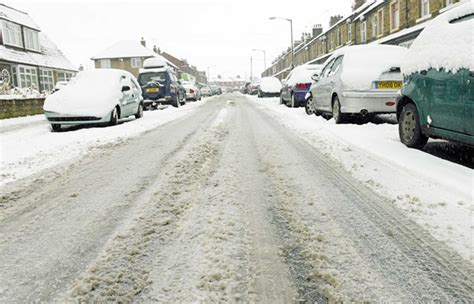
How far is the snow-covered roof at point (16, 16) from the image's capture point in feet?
101

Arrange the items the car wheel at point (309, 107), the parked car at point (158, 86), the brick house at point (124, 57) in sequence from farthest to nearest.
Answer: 1. the brick house at point (124, 57)
2. the parked car at point (158, 86)
3. the car wheel at point (309, 107)

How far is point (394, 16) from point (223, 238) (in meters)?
26.6

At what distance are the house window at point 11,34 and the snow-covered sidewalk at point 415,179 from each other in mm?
32134

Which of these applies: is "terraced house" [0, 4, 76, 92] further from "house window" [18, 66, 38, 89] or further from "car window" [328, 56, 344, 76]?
"car window" [328, 56, 344, 76]

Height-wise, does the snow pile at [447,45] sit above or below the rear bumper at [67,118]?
above

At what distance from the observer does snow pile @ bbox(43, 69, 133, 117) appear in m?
9.38

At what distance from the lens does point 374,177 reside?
4.16m

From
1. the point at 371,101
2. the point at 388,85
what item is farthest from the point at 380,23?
the point at 371,101

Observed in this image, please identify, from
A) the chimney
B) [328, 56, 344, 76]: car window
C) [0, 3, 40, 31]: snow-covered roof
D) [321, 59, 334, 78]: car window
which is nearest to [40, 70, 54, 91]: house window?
[0, 3, 40, 31]: snow-covered roof

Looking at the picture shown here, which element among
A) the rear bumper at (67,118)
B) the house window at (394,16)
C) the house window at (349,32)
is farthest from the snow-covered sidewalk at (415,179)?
the house window at (349,32)

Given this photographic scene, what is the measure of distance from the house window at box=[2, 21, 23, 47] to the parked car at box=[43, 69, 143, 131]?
2479 cm

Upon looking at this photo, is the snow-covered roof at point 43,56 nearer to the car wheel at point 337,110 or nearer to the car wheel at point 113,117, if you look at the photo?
the car wheel at point 113,117

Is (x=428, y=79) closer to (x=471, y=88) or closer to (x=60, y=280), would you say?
(x=471, y=88)

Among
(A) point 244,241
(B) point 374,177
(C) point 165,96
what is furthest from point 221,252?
(C) point 165,96
